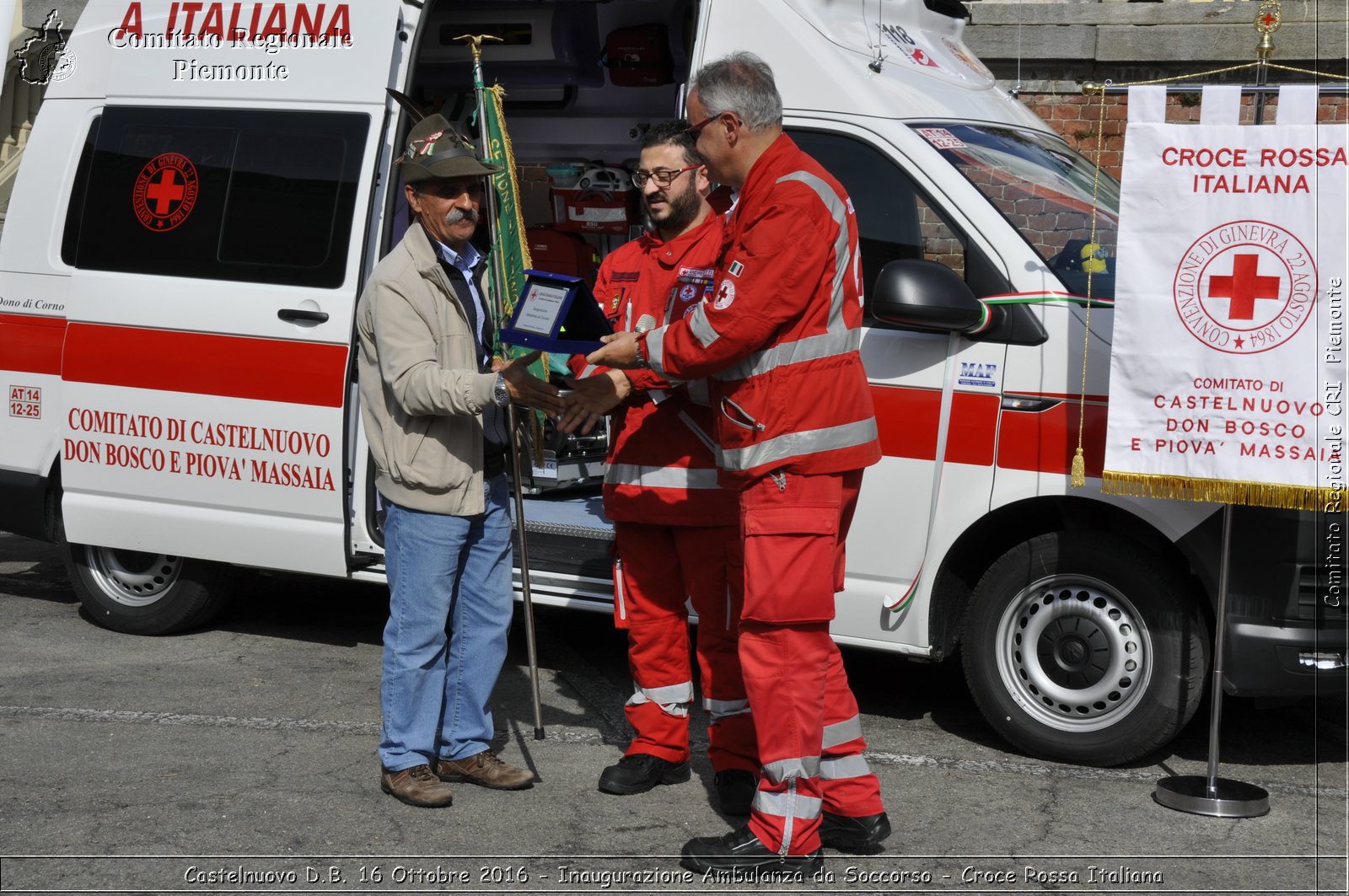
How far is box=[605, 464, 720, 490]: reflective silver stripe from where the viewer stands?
15.1ft

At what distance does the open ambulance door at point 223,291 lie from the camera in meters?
5.71

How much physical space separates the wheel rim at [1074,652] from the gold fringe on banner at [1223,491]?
1.38 ft

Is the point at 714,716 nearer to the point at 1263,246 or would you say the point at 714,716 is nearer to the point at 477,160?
the point at 477,160

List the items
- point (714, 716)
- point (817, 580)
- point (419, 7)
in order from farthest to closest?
point (419, 7) < point (714, 716) < point (817, 580)

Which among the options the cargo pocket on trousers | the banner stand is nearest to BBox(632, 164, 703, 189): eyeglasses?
the cargo pocket on trousers

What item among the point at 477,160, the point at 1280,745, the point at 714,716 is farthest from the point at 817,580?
the point at 1280,745

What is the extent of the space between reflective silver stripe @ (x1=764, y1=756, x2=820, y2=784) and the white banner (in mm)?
1312

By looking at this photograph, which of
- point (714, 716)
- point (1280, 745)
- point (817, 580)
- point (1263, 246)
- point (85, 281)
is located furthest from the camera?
point (85, 281)

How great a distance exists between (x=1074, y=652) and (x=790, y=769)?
137 cm

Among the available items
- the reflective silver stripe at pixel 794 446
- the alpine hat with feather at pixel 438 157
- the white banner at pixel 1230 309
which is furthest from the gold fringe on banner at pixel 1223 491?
the alpine hat with feather at pixel 438 157

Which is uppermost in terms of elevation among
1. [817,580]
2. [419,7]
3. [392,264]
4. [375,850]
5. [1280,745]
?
[419,7]

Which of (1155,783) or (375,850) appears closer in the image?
(375,850)

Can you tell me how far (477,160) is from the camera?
446 cm

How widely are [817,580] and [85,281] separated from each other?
3.59 m
